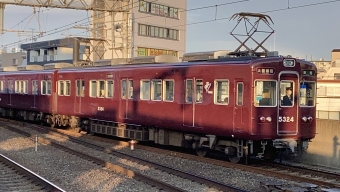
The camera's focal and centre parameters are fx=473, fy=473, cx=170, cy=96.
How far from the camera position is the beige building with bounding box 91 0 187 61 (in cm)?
4962

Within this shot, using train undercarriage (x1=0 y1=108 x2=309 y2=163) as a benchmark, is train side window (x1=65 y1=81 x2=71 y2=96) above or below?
above

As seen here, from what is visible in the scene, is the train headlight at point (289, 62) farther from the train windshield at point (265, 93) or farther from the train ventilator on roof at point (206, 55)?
the train ventilator on roof at point (206, 55)

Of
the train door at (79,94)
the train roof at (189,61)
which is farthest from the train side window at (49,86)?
the train door at (79,94)

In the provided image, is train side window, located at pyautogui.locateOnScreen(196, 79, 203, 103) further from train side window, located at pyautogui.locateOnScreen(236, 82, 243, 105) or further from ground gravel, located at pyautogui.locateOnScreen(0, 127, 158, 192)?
ground gravel, located at pyautogui.locateOnScreen(0, 127, 158, 192)

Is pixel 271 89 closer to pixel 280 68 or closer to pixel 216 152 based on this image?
pixel 280 68

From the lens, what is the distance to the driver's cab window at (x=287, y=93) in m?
13.8

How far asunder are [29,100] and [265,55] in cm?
1718

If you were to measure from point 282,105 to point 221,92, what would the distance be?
5.98ft

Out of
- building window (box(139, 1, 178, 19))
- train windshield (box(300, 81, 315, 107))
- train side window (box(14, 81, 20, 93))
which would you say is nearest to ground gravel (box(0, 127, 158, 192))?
train windshield (box(300, 81, 315, 107))

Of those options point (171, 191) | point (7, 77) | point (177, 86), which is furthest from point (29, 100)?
point (171, 191)

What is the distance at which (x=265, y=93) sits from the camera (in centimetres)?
1361

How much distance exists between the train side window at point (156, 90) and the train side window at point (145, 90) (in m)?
0.31

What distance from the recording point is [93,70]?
2131 centimetres

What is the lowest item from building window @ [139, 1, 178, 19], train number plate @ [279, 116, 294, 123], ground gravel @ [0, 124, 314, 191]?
ground gravel @ [0, 124, 314, 191]
